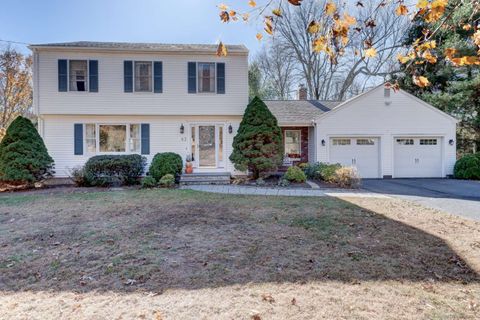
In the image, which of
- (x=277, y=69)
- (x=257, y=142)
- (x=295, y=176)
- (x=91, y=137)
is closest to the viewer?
(x=295, y=176)

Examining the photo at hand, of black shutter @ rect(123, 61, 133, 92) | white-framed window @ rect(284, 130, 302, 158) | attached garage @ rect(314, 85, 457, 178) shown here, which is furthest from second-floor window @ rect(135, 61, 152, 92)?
attached garage @ rect(314, 85, 457, 178)

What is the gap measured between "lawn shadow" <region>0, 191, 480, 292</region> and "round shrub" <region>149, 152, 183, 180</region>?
4.53m

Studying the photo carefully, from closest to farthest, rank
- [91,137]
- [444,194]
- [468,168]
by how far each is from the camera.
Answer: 1. [444,194]
2. [91,137]
3. [468,168]

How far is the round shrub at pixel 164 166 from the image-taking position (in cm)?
1181

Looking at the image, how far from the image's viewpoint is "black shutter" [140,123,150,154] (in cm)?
1348

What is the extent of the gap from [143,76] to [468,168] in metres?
15.6

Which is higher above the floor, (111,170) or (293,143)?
(293,143)

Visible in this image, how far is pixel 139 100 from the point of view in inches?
521

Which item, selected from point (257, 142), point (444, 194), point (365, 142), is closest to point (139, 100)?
point (257, 142)

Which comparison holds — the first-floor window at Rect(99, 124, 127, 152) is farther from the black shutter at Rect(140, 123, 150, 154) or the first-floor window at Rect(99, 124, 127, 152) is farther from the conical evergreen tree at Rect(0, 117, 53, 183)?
the conical evergreen tree at Rect(0, 117, 53, 183)

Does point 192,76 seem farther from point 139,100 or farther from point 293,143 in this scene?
point 293,143

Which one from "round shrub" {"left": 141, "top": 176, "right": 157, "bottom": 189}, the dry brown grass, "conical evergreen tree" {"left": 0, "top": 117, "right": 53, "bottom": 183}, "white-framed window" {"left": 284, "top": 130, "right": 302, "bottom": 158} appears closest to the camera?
the dry brown grass

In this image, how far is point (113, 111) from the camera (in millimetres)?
13148

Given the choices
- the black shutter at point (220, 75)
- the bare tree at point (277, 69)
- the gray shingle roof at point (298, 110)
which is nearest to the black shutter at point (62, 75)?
the black shutter at point (220, 75)
